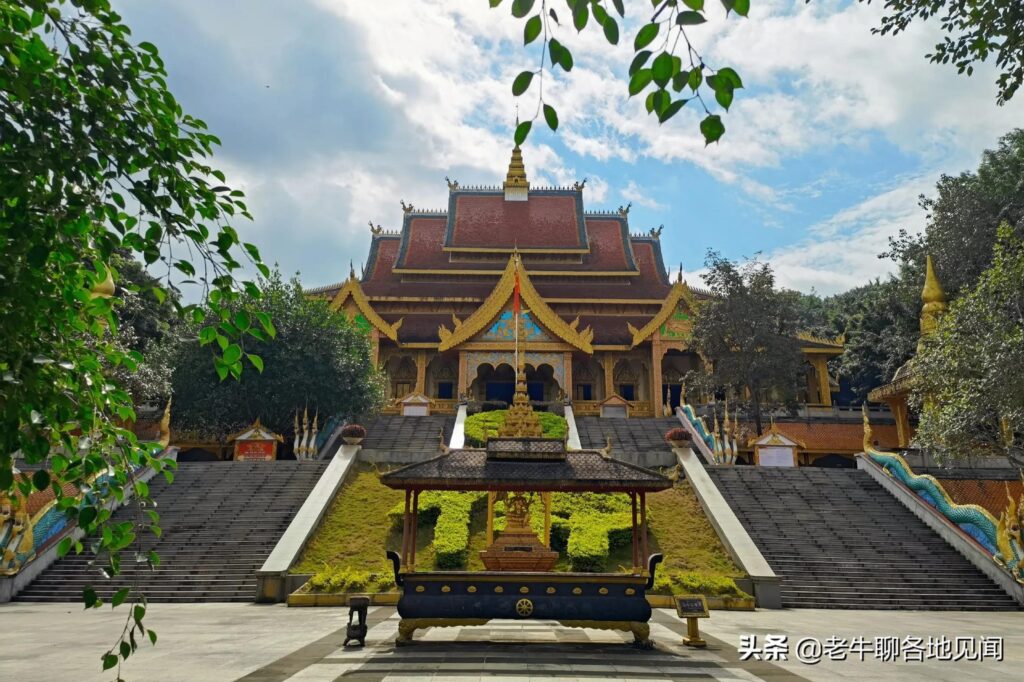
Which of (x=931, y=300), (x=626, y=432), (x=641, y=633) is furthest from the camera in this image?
(x=931, y=300)

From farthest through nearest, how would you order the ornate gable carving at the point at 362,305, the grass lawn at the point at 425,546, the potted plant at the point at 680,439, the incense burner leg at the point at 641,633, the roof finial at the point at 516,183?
the roof finial at the point at 516,183
the ornate gable carving at the point at 362,305
the potted plant at the point at 680,439
the grass lawn at the point at 425,546
the incense burner leg at the point at 641,633

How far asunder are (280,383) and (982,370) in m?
19.6

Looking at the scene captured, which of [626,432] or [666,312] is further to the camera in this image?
[666,312]

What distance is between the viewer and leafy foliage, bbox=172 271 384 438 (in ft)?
74.9

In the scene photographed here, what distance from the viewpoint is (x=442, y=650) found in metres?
7.74

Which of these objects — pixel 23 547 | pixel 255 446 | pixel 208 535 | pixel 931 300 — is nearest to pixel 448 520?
pixel 208 535

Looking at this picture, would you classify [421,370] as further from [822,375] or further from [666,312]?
[822,375]

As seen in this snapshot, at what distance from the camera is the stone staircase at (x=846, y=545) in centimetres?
1325

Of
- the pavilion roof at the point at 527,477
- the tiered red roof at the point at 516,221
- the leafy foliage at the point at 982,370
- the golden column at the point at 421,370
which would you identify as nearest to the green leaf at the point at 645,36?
the pavilion roof at the point at 527,477

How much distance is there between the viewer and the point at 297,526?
585 inches

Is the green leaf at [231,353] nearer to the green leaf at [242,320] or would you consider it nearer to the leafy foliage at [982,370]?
the green leaf at [242,320]

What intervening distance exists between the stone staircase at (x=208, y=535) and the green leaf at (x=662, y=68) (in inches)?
454

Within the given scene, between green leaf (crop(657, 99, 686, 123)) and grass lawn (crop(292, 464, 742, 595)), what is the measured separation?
1158cm

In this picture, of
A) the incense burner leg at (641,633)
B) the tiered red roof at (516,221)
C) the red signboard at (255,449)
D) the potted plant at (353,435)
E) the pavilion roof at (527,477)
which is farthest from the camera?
the tiered red roof at (516,221)
